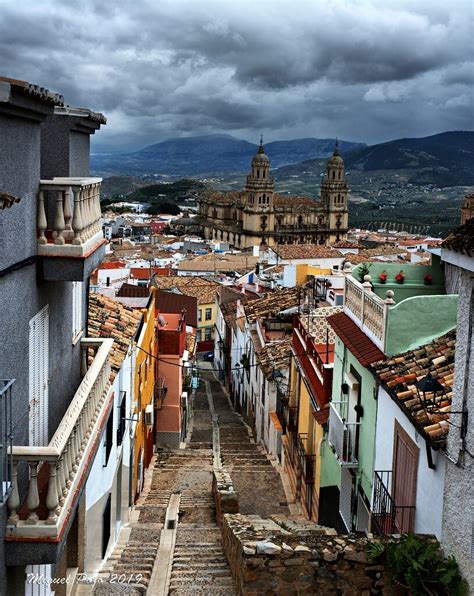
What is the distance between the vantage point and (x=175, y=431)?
29469 millimetres

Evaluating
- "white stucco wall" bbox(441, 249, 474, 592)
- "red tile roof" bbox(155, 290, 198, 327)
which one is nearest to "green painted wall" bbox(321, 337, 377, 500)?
"white stucco wall" bbox(441, 249, 474, 592)

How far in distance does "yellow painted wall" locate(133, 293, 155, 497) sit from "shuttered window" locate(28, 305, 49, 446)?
11.1 meters

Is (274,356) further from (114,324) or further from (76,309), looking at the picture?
(76,309)

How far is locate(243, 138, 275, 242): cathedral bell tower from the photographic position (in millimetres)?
140375

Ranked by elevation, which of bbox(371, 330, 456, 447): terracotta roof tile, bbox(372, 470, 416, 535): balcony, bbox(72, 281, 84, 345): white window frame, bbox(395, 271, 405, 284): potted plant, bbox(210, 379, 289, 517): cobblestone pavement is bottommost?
bbox(210, 379, 289, 517): cobblestone pavement

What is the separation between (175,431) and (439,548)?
2177cm

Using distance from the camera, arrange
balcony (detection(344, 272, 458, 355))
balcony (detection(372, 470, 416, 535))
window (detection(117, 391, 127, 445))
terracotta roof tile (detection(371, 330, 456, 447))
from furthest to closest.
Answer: window (detection(117, 391, 127, 445)) < balcony (detection(344, 272, 458, 355)) < balcony (detection(372, 470, 416, 535)) < terracotta roof tile (detection(371, 330, 456, 447))

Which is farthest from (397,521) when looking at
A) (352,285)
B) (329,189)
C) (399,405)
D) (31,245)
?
(329,189)

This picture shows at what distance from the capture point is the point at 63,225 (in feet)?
25.5

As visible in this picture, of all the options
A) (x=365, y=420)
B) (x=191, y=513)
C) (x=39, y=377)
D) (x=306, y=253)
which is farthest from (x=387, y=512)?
(x=306, y=253)

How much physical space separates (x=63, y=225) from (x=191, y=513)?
1248cm

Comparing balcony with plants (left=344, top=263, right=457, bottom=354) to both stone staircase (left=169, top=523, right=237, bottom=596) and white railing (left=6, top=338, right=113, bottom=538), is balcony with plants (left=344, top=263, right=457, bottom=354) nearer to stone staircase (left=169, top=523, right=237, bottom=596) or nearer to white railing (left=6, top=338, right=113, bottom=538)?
stone staircase (left=169, top=523, right=237, bottom=596)

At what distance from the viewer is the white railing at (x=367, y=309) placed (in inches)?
457

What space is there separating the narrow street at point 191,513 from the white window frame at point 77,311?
365 centimetres
